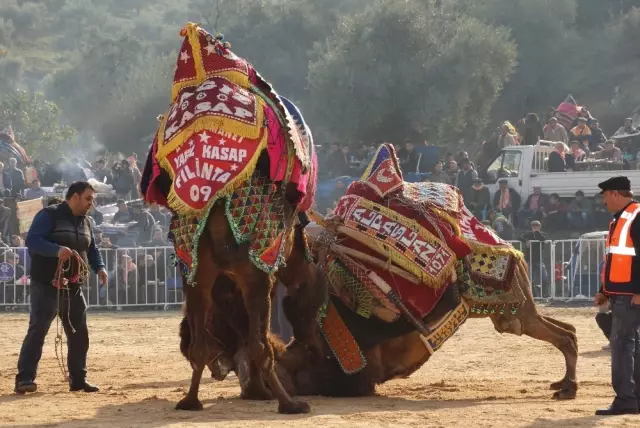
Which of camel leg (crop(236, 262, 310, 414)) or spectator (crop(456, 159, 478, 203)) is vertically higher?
spectator (crop(456, 159, 478, 203))

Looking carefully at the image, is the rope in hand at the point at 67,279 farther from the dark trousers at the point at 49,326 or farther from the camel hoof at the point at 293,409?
the camel hoof at the point at 293,409

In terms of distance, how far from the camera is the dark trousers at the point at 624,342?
915 cm

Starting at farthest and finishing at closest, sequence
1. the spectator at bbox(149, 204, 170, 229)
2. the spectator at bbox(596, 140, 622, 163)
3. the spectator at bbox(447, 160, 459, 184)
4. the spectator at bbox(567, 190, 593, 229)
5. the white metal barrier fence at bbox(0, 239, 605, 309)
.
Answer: the spectator at bbox(596, 140, 622, 163) < the spectator at bbox(447, 160, 459, 184) < the spectator at bbox(149, 204, 170, 229) < the spectator at bbox(567, 190, 593, 229) < the white metal barrier fence at bbox(0, 239, 605, 309)

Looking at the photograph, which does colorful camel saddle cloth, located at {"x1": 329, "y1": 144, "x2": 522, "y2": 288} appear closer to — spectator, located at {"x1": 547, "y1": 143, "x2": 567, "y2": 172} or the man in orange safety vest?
the man in orange safety vest

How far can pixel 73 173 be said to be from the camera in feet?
99.7

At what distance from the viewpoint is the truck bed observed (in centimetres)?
2541

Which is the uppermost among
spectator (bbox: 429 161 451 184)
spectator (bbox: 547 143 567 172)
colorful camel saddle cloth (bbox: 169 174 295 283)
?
spectator (bbox: 547 143 567 172)

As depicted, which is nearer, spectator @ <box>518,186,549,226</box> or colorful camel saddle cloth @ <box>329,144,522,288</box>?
colorful camel saddle cloth @ <box>329,144,522,288</box>

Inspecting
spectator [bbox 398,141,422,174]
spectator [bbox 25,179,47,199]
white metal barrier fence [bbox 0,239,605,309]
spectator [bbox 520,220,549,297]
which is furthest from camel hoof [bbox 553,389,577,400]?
spectator [bbox 25,179,47,199]

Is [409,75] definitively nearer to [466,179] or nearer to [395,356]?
[466,179]

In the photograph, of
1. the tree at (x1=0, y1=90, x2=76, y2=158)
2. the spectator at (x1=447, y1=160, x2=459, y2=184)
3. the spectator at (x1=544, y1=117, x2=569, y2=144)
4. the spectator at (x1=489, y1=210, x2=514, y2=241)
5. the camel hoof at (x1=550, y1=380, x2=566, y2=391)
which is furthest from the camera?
the tree at (x1=0, y1=90, x2=76, y2=158)

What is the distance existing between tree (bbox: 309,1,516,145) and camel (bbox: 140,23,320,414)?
1203 inches

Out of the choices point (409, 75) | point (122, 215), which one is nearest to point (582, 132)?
point (122, 215)

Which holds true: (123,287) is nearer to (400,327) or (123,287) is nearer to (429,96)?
(400,327)
